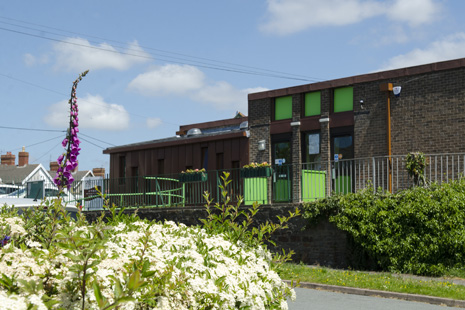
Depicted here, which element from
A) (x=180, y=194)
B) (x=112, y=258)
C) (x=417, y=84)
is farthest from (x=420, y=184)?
(x=112, y=258)

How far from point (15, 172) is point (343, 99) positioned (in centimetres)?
5902

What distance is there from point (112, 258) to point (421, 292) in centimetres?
928

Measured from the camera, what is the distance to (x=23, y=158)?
76312mm

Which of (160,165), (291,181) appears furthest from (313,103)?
(160,165)

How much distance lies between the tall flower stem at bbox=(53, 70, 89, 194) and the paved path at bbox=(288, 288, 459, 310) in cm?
502

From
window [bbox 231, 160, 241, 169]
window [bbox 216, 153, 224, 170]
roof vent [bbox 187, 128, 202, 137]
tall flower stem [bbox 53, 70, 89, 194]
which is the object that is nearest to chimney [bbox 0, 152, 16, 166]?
roof vent [bbox 187, 128, 202, 137]

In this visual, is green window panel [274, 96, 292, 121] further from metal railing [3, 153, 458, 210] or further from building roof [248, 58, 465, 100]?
metal railing [3, 153, 458, 210]

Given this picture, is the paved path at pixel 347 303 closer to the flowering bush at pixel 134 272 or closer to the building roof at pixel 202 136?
the flowering bush at pixel 134 272

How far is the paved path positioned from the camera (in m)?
10.6

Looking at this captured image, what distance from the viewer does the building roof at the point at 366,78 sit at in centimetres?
2031

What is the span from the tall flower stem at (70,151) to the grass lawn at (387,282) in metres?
5.46

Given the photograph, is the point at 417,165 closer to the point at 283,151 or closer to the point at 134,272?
the point at 283,151

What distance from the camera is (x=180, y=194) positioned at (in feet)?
84.3

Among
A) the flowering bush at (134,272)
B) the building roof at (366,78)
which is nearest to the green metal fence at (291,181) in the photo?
the building roof at (366,78)
